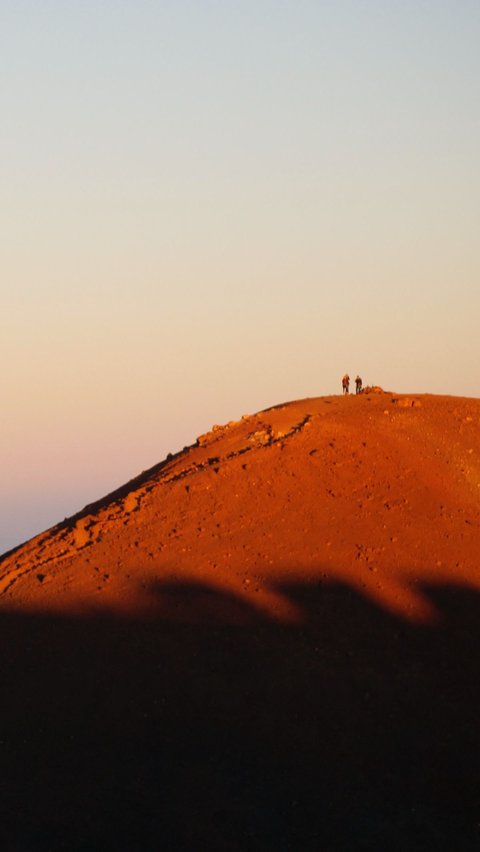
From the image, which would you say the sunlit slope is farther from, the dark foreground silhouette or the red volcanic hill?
the dark foreground silhouette

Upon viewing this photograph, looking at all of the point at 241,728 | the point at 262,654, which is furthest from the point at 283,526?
the point at 241,728

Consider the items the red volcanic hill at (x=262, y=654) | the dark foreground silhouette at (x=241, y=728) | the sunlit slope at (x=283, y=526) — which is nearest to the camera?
the dark foreground silhouette at (x=241, y=728)

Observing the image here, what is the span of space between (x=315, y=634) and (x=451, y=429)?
30.2ft

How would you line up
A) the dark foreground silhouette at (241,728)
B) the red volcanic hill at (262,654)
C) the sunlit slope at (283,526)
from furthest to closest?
1. the sunlit slope at (283,526)
2. the red volcanic hill at (262,654)
3. the dark foreground silhouette at (241,728)

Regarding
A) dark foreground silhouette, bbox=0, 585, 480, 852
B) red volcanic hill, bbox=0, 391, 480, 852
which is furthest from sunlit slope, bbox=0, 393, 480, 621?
dark foreground silhouette, bbox=0, 585, 480, 852

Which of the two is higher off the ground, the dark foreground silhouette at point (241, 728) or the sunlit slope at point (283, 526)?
the sunlit slope at point (283, 526)

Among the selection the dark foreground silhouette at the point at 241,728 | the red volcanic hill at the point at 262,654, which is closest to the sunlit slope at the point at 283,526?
the red volcanic hill at the point at 262,654

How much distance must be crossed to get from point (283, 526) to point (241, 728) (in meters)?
5.99

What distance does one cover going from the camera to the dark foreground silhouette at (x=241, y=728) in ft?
67.8

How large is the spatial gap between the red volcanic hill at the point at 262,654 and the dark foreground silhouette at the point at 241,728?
1.5 inches

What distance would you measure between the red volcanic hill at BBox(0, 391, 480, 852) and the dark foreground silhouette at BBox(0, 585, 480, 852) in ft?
0.12

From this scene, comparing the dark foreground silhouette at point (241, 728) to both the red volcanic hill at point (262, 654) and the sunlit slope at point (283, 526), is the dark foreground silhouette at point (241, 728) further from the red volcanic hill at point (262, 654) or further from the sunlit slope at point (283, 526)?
the sunlit slope at point (283, 526)

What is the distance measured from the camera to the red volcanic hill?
20984 mm

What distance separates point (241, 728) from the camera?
2261cm
